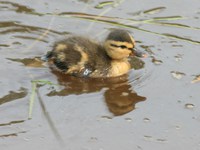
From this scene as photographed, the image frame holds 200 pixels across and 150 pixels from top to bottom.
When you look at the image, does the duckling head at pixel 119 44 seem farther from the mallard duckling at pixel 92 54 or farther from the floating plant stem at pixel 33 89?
the floating plant stem at pixel 33 89

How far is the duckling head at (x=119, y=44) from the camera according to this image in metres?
4.61

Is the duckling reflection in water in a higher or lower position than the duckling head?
lower

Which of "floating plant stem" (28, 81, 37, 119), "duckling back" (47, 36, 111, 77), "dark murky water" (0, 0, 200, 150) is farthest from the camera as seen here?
"duckling back" (47, 36, 111, 77)

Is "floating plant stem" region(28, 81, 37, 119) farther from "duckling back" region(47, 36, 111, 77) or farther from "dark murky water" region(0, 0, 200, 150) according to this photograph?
"duckling back" region(47, 36, 111, 77)

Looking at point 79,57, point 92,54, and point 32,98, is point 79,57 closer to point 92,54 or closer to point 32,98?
point 92,54

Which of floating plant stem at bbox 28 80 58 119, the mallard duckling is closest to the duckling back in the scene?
the mallard duckling

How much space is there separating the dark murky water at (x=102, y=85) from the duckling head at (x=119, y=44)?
0.55 feet

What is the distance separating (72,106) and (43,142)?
0.48m


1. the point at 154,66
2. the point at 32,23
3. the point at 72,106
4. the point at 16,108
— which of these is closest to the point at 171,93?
the point at 154,66

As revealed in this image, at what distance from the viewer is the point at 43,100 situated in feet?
14.0

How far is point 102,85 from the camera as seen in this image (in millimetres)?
4590

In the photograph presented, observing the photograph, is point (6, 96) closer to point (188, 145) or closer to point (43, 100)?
point (43, 100)

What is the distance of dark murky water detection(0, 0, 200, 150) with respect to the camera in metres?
3.92

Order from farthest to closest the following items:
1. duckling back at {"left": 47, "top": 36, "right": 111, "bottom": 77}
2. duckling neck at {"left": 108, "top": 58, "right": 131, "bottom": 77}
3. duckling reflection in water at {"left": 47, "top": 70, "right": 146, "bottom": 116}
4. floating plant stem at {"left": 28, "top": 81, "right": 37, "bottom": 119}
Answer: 1. duckling neck at {"left": 108, "top": 58, "right": 131, "bottom": 77}
2. duckling back at {"left": 47, "top": 36, "right": 111, "bottom": 77}
3. duckling reflection in water at {"left": 47, "top": 70, "right": 146, "bottom": 116}
4. floating plant stem at {"left": 28, "top": 81, "right": 37, "bottom": 119}
